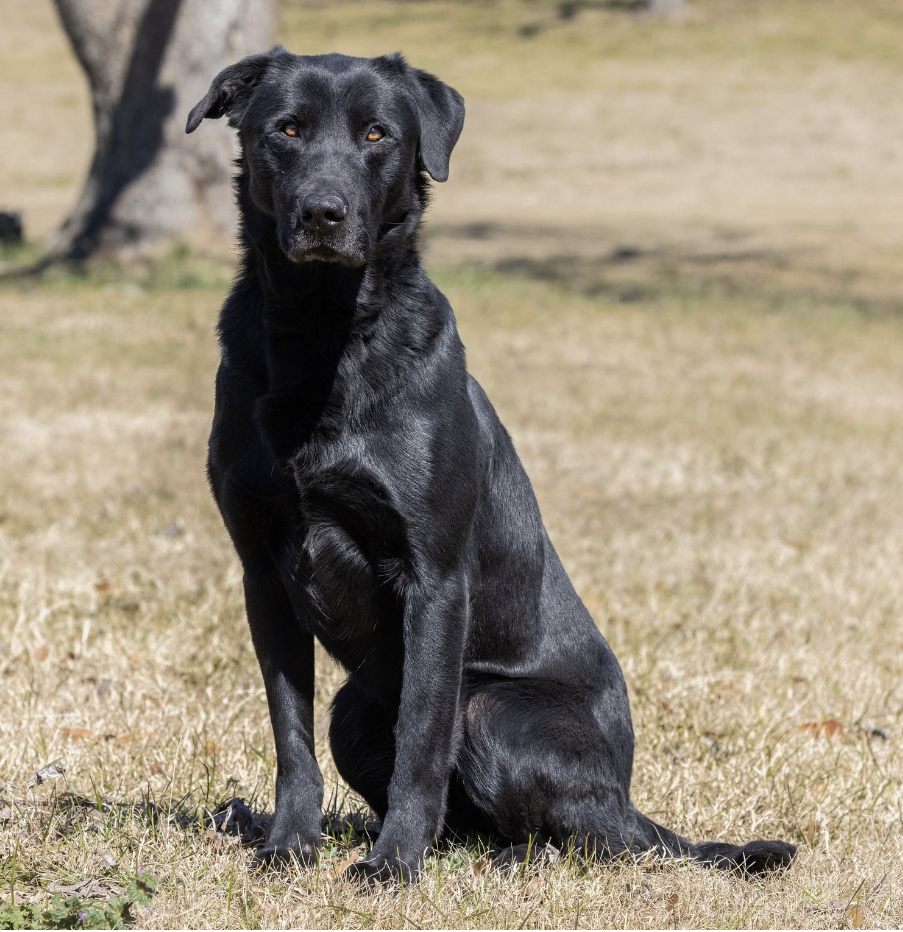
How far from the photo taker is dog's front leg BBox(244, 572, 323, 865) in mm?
2820

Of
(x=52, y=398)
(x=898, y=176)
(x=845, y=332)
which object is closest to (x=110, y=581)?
(x=52, y=398)

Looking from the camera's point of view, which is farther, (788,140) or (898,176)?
(788,140)

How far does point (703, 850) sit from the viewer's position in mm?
2986

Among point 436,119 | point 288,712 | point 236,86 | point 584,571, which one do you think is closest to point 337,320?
point 436,119

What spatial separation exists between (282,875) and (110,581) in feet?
8.36

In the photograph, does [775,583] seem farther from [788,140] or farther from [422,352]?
[788,140]

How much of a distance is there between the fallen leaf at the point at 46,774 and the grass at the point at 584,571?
0.13 feet

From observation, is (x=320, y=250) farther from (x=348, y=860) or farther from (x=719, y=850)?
(x=719, y=850)

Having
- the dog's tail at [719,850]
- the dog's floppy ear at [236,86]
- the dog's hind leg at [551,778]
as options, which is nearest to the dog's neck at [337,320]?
the dog's floppy ear at [236,86]

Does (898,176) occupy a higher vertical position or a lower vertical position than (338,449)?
lower

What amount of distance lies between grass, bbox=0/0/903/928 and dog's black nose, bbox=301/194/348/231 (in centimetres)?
142

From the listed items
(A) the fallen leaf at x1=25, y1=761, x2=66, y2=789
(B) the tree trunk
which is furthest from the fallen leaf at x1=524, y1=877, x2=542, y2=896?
(B) the tree trunk

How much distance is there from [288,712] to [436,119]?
58.5 inches

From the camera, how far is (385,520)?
2715 mm
